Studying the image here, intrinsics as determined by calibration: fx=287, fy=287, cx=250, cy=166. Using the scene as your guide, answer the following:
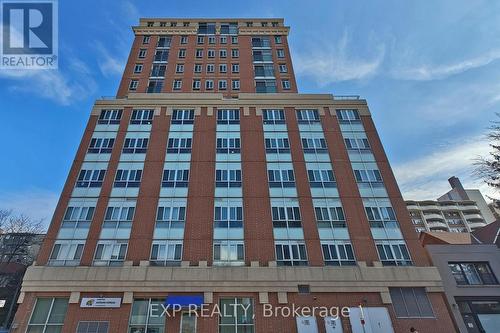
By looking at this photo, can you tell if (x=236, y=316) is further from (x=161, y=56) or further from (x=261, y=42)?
(x=261, y=42)

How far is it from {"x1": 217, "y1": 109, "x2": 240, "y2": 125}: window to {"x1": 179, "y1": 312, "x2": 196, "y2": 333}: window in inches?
759

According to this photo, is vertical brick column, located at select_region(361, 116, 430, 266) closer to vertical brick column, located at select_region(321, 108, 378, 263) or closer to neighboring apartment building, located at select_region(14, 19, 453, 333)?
neighboring apartment building, located at select_region(14, 19, 453, 333)

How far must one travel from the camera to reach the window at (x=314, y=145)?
A: 30078 mm

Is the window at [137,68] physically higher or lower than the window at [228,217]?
higher

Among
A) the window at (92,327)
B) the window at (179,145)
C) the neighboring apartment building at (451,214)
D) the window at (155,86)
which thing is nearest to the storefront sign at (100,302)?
the window at (92,327)

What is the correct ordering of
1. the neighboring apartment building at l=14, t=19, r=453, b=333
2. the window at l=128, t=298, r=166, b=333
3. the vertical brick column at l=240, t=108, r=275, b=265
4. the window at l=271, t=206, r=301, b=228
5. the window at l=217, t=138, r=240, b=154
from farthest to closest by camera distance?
→ 1. the window at l=217, t=138, r=240, b=154
2. the window at l=271, t=206, r=301, b=228
3. the vertical brick column at l=240, t=108, r=275, b=265
4. the neighboring apartment building at l=14, t=19, r=453, b=333
5. the window at l=128, t=298, r=166, b=333

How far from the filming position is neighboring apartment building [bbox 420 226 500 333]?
22.0m

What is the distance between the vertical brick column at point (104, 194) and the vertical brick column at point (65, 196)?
2725 millimetres

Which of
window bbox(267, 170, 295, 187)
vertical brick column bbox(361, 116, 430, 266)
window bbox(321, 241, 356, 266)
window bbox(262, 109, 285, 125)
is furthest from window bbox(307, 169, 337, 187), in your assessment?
window bbox(262, 109, 285, 125)

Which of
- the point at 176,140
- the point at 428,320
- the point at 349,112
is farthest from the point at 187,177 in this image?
the point at 428,320

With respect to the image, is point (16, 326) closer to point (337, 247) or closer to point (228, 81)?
point (337, 247)

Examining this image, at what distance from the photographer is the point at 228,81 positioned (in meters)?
39.4

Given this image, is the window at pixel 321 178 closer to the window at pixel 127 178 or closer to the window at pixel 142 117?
the window at pixel 127 178

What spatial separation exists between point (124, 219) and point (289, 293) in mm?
15307
